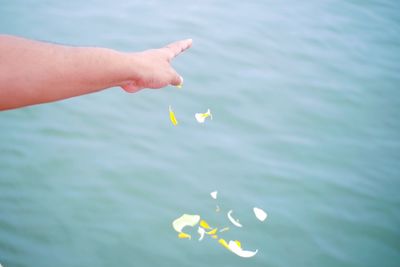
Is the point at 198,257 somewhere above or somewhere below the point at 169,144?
below

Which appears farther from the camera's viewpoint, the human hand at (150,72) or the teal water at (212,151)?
the teal water at (212,151)

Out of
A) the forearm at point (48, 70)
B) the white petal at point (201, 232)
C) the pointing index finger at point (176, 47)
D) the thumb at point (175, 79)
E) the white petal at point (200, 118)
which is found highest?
the white petal at point (200, 118)

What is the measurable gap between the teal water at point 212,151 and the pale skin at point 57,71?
36.7 inches

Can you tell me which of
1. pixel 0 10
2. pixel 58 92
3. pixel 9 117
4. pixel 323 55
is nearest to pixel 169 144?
pixel 9 117

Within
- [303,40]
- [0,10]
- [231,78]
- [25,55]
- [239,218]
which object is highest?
[303,40]

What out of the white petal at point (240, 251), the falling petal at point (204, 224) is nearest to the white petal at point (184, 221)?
the falling petal at point (204, 224)

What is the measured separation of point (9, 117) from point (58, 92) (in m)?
1.58

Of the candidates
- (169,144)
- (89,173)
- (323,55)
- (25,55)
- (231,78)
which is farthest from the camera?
(323,55)

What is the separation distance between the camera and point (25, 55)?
1057 millimetres

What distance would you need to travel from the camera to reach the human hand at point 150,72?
1334 millimetres

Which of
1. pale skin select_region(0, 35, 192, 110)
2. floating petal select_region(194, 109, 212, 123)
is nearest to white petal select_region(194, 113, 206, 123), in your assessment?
floating petal select_region(194, 109, 212, 123)

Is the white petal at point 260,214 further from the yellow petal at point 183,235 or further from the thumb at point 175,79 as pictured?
the thumb at point 175,79

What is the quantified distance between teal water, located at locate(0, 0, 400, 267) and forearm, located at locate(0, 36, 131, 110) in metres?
0.97

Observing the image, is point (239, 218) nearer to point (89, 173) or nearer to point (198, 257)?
point (198, 257)
